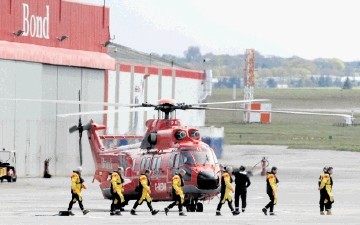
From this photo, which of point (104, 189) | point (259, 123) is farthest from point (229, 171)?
point (259, 123)

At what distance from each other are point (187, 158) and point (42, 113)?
2482cm

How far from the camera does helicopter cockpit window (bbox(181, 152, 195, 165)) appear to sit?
130 ft

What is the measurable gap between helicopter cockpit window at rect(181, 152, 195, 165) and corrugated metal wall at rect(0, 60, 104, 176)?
21.1 metres

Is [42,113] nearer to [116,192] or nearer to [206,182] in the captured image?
[206,182]

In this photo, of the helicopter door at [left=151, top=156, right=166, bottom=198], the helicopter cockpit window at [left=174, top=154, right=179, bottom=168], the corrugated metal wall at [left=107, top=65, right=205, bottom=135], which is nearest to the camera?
the helicopter cockpit window at [left=174, top=154, right=179, bottom=168]

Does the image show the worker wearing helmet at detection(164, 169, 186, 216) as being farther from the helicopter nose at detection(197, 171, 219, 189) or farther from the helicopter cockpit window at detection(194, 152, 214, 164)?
the helicopter cockpit window at detection(194, 152, 214, 164)

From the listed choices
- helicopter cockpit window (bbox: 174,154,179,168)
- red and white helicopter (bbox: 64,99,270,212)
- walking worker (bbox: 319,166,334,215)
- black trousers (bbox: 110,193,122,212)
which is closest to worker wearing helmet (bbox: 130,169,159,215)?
black trousers (bbox: 110,193,122,212)

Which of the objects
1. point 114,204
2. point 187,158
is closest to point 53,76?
point 187,158

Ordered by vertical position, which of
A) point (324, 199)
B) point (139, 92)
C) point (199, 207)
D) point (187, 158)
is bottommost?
point (199, 207)

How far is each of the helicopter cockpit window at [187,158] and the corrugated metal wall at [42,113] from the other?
21099 mm

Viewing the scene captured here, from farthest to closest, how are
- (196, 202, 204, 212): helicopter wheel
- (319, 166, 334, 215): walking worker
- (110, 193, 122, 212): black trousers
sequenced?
1. (196, 202, 204, 212): helicopter wheel
2. (319, 166, 334, 215): walking worker
3. (110, 193, 122, 212): black trousers

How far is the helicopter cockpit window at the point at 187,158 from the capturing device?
130 ft

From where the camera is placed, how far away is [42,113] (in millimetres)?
63469

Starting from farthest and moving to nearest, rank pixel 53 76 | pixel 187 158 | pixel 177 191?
pixel 53 76 < pixel 187 158 < pixel 177 191
